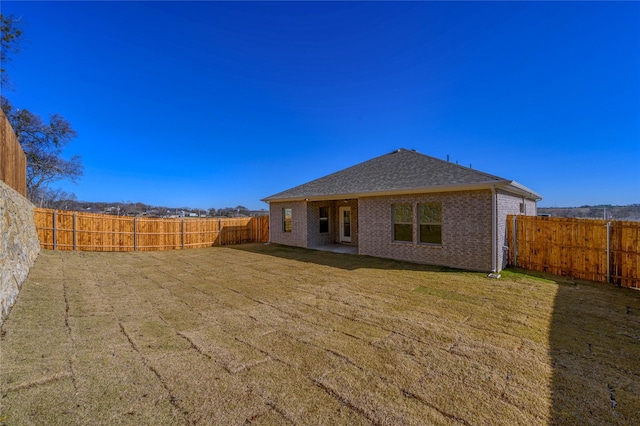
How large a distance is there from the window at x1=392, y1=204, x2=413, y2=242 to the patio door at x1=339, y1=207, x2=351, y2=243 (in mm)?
4375

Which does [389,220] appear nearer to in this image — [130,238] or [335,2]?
[335,2]

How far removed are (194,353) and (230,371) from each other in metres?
0.75

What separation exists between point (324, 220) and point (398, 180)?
5383 millimetres

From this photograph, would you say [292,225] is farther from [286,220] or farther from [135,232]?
[135,232]

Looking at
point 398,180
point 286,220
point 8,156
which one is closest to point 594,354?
point 398,180

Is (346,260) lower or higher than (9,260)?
lower

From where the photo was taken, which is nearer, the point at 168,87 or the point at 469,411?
the point at 469,411

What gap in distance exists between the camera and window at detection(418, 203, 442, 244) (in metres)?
9.40

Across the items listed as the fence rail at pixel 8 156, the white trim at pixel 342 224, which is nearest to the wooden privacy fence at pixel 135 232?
the fence rail at pixel 8 156

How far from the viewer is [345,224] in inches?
Result: 588

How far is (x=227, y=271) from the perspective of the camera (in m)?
9.09

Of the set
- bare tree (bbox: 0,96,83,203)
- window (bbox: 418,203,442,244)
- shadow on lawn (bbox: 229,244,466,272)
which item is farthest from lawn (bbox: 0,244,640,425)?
bare tree (bbox: 0,96,83,203)

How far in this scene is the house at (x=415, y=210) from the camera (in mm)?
8398

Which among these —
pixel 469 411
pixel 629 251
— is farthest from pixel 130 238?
pixel 629 251
